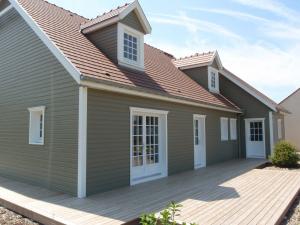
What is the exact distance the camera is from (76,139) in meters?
6.92

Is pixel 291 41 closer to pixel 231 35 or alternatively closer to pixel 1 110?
pixel 231 35

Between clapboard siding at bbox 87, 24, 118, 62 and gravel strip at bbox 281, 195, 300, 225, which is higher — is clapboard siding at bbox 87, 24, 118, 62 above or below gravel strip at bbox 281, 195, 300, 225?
above

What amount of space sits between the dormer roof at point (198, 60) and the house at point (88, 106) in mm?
3131

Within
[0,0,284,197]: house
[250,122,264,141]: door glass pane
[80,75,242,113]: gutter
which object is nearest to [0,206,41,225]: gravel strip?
[0,0,284,197]: house

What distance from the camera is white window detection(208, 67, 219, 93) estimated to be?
1527 cm

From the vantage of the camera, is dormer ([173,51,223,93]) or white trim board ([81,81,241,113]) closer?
white trim board ([81,81,241,113])

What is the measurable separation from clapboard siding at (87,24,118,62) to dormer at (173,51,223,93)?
687 centimetres

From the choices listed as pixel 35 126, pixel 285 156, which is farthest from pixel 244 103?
pixel 35 126

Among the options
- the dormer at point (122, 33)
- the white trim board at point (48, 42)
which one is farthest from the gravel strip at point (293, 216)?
the dormer at point (122, 33)

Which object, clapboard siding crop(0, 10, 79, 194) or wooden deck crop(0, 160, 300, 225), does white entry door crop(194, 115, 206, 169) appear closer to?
wooden deck crop(0, 160, 300, 225)

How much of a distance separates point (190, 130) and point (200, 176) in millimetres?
2178

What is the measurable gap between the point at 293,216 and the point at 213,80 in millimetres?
10768

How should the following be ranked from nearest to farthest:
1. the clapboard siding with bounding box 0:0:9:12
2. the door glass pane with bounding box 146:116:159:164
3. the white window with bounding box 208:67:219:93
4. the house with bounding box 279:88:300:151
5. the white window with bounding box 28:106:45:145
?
the white window with bounding box 28:106:45:145
the door glass pane with bounding box 146:116:159:164
the clapboard siding with bounding box 0:0:9:12
the white window with bounding box 208:67:219:93
the house with bounding box 279:88:300:151

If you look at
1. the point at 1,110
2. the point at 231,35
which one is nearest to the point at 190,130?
the point at 231,35
